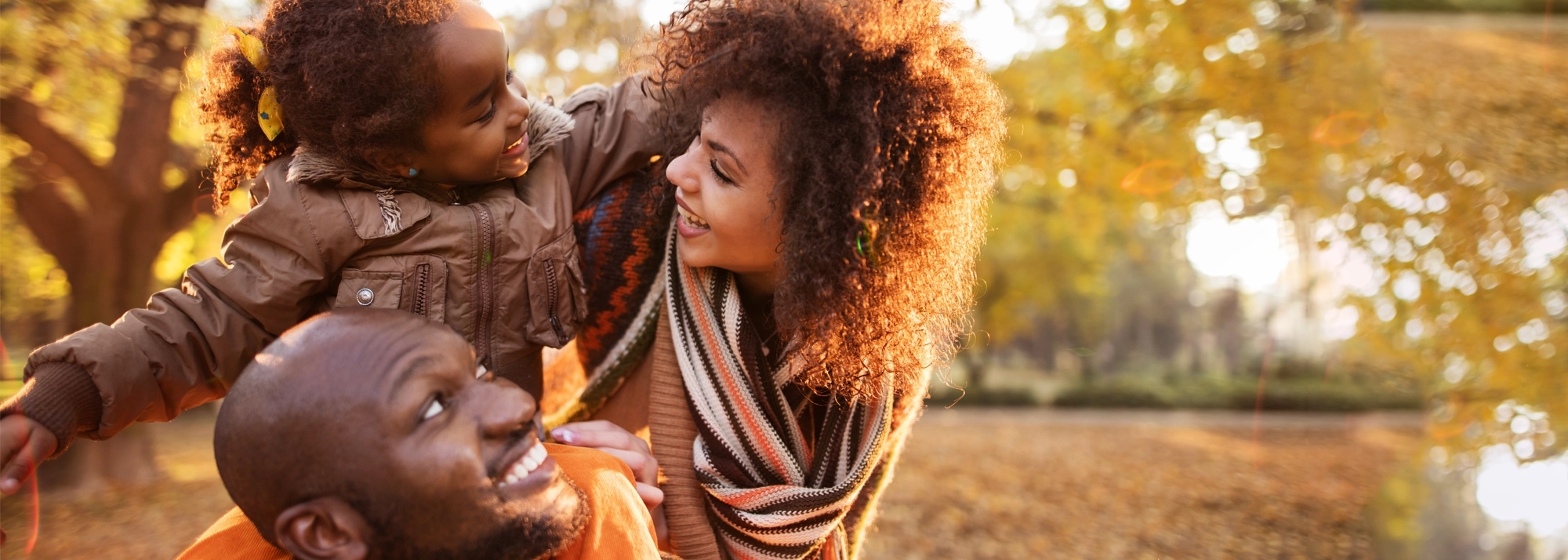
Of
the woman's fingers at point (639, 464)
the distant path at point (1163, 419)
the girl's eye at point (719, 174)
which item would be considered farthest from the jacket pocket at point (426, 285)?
the distant path at point (1163, 419)

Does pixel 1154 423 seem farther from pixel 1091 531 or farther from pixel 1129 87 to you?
pixel 1129 87

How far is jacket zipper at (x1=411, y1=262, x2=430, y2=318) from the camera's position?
71.4 inches

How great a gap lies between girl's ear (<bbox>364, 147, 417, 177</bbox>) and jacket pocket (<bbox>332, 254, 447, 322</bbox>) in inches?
6.7

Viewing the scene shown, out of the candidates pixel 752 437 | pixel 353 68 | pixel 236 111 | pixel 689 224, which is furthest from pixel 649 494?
pixel 236 111

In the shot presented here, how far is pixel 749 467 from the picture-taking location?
2.12m

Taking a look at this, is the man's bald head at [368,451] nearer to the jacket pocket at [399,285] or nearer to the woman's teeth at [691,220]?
the jacket pocket at [399,285]

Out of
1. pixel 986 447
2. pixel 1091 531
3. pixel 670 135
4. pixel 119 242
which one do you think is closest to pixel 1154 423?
pixel 986 447

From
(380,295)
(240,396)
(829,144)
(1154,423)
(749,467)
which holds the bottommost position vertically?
(1154,423)

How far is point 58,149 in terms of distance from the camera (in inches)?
278

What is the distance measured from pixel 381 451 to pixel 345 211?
0.61 m

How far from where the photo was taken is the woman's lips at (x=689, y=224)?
2.01 metres

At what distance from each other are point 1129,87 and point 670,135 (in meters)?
6.08

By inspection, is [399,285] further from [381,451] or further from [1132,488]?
[1132,488]

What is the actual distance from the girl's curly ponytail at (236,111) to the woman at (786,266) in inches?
26.9
